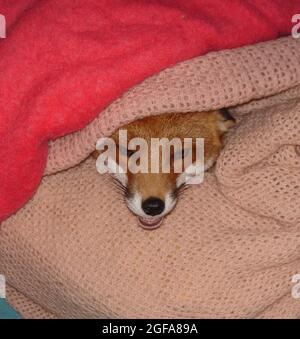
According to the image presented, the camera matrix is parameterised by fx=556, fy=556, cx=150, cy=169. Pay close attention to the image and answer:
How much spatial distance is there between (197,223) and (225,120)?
378 mm

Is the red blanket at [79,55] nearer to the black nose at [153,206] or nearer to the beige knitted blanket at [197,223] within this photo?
the beige knitted blanket at [197,223]

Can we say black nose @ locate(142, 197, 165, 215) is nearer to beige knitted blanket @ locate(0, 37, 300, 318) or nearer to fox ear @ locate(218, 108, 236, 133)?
beige knitted blanket @ locate(0, 37, 300, 318)

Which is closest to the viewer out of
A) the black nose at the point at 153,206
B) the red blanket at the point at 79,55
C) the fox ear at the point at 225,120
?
the red blanket at the point at 79,55

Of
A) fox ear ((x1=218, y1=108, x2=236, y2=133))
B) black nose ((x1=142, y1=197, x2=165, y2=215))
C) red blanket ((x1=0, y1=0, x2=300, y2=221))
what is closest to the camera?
red blanket ((x1=0, y1=0, x2=300, y2=221))

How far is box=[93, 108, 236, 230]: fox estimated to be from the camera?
1522mm

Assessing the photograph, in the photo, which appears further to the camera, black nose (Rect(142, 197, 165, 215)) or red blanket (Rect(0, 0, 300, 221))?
black nose (Rect(142, 197, 165, 215))

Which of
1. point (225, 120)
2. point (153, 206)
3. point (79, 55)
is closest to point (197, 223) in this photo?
point (153, 206)

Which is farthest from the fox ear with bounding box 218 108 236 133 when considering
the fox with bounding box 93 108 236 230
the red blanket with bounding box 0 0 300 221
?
the red blanket with bounding box 0 0 300 221

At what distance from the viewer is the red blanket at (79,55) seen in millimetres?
1365

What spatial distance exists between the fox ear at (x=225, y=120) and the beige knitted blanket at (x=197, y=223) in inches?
4.6

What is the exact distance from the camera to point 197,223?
149 cm

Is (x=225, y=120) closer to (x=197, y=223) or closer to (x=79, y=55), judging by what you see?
(x=197, y=223)

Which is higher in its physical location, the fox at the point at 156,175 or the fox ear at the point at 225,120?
the fox ear at the point at 225,120

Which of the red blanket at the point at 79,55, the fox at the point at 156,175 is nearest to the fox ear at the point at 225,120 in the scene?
the fox at the point at 156,175
